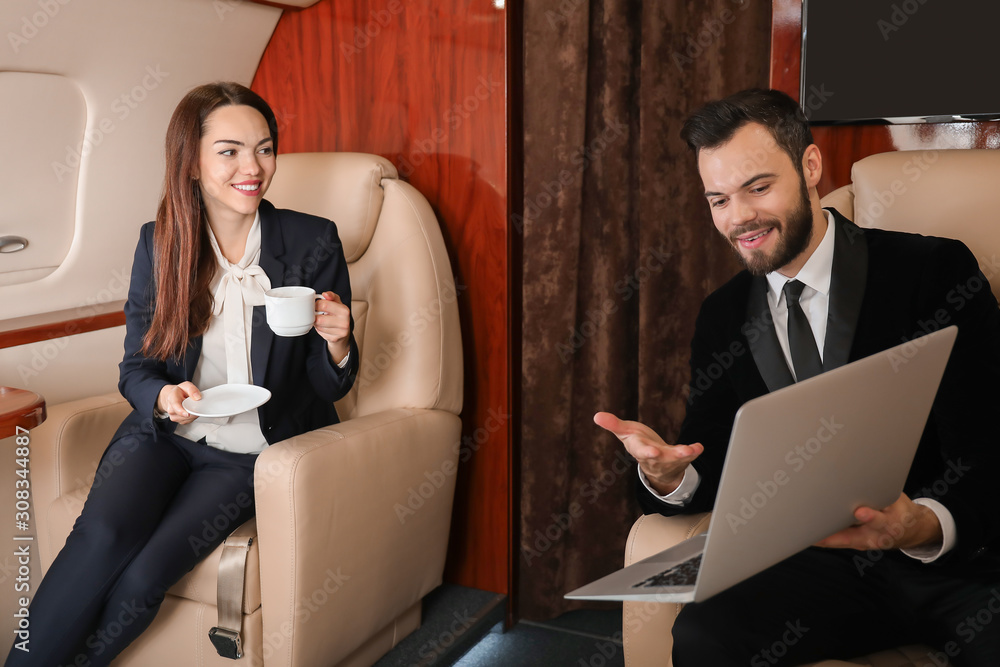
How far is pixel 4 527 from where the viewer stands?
6.73 feet

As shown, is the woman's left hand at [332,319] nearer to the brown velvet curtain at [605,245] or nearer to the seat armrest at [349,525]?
the seat armrest at [349,525]

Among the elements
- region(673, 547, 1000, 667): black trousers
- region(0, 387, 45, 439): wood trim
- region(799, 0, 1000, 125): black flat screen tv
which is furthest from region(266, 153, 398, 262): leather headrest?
region(673, 547, 1000, 667): black trousers

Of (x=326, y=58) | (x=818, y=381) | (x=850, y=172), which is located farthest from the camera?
(x=326, y=58)

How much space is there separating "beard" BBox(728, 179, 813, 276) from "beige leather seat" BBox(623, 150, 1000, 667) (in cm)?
29

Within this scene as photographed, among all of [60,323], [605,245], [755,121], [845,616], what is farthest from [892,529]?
[60,323]

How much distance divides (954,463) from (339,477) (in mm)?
1147

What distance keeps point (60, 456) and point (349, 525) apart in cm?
73

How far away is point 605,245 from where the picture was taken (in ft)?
7.52

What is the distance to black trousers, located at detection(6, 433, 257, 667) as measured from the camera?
167 cm

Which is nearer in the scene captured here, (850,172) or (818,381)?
(818,381)

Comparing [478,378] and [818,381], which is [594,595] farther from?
[478,378]

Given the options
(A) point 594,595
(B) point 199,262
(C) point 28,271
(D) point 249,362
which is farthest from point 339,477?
(C) point 28,271

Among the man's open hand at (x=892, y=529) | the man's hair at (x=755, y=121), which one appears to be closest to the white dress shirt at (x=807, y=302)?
the man's hair at (x=755, y=121)

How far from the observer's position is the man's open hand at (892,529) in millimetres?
1212
